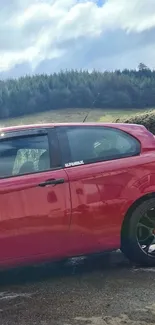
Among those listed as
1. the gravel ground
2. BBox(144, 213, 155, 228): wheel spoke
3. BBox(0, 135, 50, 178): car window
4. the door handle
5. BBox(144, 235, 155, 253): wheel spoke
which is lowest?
the gravel ground

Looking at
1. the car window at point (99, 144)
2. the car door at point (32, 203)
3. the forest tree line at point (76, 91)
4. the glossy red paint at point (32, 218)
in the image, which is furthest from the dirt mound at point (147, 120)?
the glossy red paint at point (32, 218)

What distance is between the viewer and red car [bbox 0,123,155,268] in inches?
166

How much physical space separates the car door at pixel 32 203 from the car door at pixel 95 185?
112mm

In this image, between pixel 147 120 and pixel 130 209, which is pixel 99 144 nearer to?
pixel 130 209

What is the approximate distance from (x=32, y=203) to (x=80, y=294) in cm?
92

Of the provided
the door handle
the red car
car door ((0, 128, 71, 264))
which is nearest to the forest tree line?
the red car

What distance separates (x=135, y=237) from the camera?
4746 millimetres

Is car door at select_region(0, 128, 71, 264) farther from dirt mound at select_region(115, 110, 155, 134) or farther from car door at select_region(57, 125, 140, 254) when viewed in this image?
dirt mound at select_region(115, 110, 155, 134)

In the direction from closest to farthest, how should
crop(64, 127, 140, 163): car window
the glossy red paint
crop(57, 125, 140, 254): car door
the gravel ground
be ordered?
the gravel ground < the glossy red paint < crop(57, 125, 140, 254): car door < crop(64, 127, 140, 163): car window

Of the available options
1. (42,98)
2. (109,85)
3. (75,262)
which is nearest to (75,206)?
(75,262)

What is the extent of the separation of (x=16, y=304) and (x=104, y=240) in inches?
46.0

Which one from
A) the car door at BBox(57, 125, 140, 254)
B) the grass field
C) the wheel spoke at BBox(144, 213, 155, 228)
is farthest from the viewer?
the grass field

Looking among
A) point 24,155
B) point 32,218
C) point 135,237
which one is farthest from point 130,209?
point 24,155

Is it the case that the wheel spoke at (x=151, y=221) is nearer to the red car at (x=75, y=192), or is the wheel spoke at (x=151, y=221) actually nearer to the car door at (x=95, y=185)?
the red car at (x=75, y=192)
